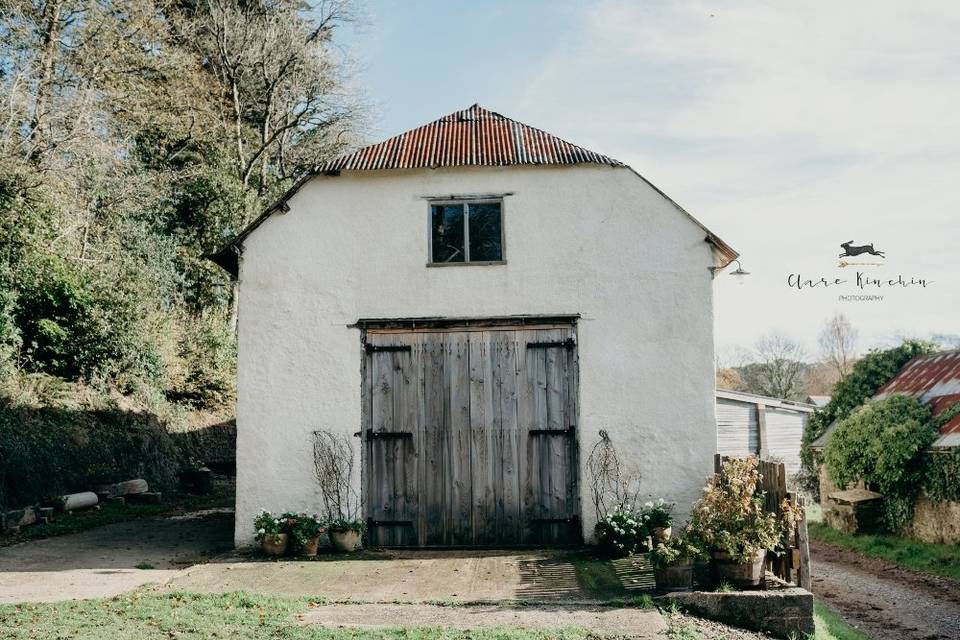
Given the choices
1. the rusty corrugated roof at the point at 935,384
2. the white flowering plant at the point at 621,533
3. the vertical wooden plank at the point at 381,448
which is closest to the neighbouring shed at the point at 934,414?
the rusty corrugated roof at the point at 935,384

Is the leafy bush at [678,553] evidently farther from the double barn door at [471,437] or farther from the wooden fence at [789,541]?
the double barn door at [471,437]

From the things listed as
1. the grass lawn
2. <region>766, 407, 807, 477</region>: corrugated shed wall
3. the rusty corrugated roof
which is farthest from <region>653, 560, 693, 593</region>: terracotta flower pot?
<region>766, 407, 807, 477</region>: corrugated shed wall

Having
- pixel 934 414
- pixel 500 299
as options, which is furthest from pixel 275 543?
pixel 934 414

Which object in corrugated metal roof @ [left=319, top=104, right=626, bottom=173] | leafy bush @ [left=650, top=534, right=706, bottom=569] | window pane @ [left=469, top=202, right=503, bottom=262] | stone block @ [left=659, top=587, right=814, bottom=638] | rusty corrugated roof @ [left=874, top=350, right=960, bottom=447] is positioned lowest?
stone block @ [left=659, top=587, right=814, bottom=638]

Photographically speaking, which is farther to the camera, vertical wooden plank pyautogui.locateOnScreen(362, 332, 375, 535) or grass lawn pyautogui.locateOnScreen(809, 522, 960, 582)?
grass lawn pyautogui.locateOnScreen(809, 522, 960, 582)

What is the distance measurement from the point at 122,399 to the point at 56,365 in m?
1.56

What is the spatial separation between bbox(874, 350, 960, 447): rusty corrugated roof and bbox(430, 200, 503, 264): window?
27.2ft

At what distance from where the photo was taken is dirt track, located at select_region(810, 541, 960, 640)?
967 centimetres

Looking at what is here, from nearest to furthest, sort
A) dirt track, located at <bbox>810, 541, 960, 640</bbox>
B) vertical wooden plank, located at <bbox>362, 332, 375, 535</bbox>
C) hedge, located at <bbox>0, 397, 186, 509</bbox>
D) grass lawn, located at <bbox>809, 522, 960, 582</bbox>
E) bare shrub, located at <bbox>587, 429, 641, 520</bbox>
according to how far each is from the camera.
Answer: dirt track, located at <bbox>810, 541, 960, 640</bbox> → bare shrub, located at <bbox>587, 429, 641, 520</bbox> → vertical wooden plank, located at <bbox>362, 332, 375, 535</bbox> → grass lawn, located at <bbox>809, 522, 960, 582</bbox> → hedge, located at <bbox>0, 397, 186, 509</bbox>

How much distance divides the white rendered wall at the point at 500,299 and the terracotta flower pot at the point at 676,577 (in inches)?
107

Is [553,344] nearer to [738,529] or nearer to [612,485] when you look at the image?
[612,485]

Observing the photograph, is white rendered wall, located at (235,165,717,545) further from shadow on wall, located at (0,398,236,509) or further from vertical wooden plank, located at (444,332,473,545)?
shadow on wall, located at (0,398,236,509)

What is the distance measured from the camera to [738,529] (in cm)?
800

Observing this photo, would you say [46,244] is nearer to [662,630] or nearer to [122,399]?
[122,399]
